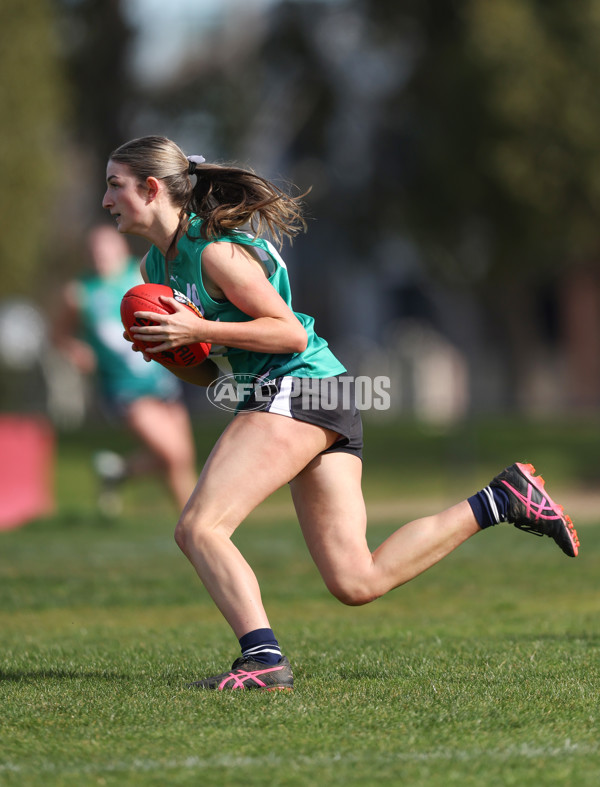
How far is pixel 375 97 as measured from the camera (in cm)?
2781

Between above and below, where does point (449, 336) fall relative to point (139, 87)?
below

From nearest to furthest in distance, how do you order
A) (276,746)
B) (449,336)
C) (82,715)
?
(276,746)
(82,715)
(449,336)

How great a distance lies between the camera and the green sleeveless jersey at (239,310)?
189 inches

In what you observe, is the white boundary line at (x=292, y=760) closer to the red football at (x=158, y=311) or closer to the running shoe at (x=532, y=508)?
the running shoe at (x=532, y=508)

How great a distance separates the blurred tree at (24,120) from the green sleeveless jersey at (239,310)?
19.1 metres

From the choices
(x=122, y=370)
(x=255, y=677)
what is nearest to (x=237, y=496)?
(x=255, y=677)

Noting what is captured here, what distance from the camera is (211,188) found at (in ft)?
16.1

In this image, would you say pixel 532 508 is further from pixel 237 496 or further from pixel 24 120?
pixel 24 120

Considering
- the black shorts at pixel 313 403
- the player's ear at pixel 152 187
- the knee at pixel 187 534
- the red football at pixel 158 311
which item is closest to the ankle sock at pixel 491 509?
the black shorts at pixel 313 403

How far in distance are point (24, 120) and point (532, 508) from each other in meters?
19.9

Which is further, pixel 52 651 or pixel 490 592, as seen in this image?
pixel 490 592

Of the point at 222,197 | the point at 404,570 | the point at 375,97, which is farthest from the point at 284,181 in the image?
the point at 375,97

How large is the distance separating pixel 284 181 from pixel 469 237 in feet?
65.7

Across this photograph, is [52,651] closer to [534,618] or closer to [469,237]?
[534,618]
